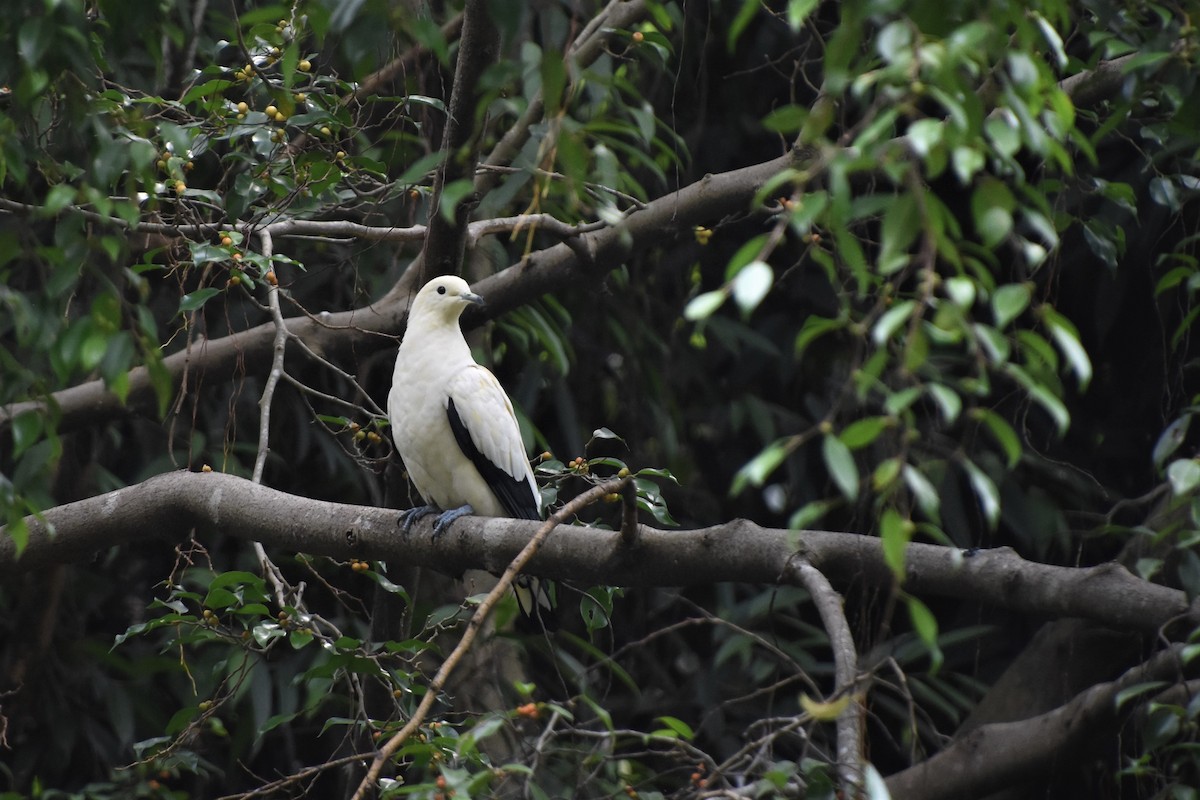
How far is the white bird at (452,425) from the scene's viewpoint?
3770 millimetres

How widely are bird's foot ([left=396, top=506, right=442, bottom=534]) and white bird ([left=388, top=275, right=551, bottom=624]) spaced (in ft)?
0.07

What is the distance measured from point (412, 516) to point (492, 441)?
42 centimetres

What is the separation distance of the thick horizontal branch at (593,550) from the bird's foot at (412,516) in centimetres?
3

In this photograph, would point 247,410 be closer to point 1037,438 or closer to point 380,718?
point 380,718

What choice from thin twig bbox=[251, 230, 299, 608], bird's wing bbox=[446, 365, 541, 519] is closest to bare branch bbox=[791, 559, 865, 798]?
thin twig bbox=[251, 230, 299, 608]

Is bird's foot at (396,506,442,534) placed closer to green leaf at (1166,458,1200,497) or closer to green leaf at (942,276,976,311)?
green leaf at (1166,458,1200,497)

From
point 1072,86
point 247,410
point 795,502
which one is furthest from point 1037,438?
point 247,410

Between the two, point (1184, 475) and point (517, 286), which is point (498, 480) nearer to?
point (517, 286)

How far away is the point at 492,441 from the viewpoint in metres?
3.76

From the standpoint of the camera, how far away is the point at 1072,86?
3500 mm

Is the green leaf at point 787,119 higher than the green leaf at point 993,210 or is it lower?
higher

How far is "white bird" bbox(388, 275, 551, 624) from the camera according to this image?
3.77 m

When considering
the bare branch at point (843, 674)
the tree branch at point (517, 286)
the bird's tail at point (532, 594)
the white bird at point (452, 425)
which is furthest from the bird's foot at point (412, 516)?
the bare branch at point (843, 674)

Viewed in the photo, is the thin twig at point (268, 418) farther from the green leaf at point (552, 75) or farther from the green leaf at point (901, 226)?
the green leaf at point (901, 226)
